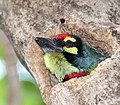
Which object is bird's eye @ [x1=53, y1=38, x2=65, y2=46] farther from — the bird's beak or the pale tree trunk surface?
the pale tree trunk surface

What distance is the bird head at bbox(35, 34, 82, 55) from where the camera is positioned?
2154 mm

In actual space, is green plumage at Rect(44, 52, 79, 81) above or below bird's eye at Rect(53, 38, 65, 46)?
below

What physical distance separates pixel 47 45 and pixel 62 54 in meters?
0.09

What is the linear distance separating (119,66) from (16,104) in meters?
0.78

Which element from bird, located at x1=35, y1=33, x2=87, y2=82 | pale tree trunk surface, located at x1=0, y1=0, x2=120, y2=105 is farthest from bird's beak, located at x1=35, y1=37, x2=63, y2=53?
pale tree trunk surface, located at x1=0, y1=0, x2=120, y2=105

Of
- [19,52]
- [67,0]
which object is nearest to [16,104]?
[19,52]

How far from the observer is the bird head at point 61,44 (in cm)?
215

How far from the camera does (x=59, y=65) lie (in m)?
2.17

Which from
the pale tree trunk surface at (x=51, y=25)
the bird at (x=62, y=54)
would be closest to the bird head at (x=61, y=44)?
the bird at (x=62, y=54)

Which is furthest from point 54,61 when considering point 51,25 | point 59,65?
point 51,25

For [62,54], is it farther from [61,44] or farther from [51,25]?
[51,25]

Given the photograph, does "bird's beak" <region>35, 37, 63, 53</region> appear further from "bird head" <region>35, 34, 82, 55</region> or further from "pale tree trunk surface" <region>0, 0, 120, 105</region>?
"pale tree trunk surface" <region>0, 0, 120, 105</region>

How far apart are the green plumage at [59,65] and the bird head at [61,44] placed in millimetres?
31

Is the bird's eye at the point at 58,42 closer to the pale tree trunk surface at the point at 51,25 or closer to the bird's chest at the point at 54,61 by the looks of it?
the bird's chest at the point at 54,61
